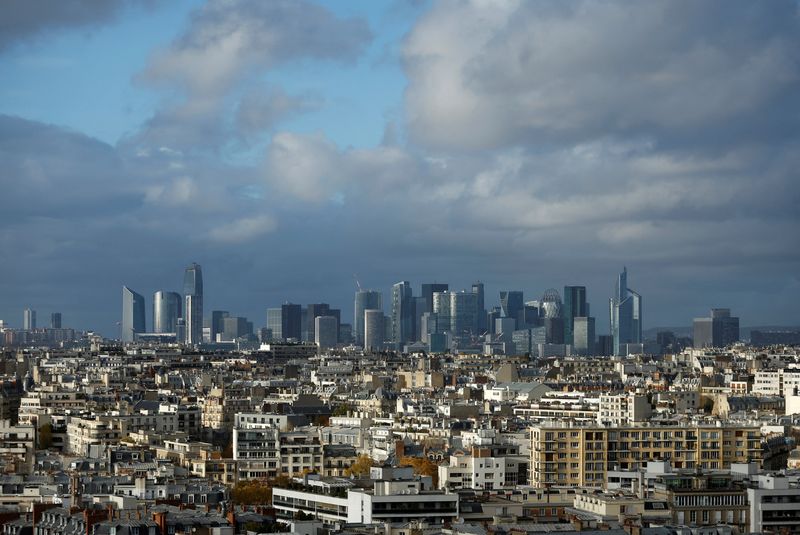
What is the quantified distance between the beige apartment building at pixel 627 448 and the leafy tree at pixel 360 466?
6.89 m

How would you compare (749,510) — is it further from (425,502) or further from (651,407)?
(651,407)

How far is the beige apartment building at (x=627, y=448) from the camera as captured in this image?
95500 mm

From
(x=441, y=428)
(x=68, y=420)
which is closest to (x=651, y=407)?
(x=441, y=428)

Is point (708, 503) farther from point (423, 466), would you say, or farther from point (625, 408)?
point (625, 408)

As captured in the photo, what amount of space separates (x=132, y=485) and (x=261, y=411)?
55.2m

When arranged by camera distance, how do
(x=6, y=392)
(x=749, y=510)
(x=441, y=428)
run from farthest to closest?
(x=6, y=392) < (x=441, y=428) < (x=749, y=510)

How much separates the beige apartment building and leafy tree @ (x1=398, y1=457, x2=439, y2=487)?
4.20 meters

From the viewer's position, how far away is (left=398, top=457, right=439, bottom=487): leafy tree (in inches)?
3583

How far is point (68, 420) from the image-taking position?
125 metres

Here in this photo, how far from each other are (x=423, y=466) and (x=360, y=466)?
3031 millimetres

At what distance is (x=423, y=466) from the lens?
94062 mm

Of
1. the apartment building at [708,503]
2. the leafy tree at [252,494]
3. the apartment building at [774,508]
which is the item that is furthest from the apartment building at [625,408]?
the apartment building at [774,508]

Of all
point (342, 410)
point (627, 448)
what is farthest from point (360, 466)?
point (342, 410)

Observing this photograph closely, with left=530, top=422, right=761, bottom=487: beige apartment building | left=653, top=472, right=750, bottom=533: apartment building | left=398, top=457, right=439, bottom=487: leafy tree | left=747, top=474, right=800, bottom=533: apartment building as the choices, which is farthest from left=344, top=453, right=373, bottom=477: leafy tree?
left=747, top=474, right=800, bottom=533: apartment building
